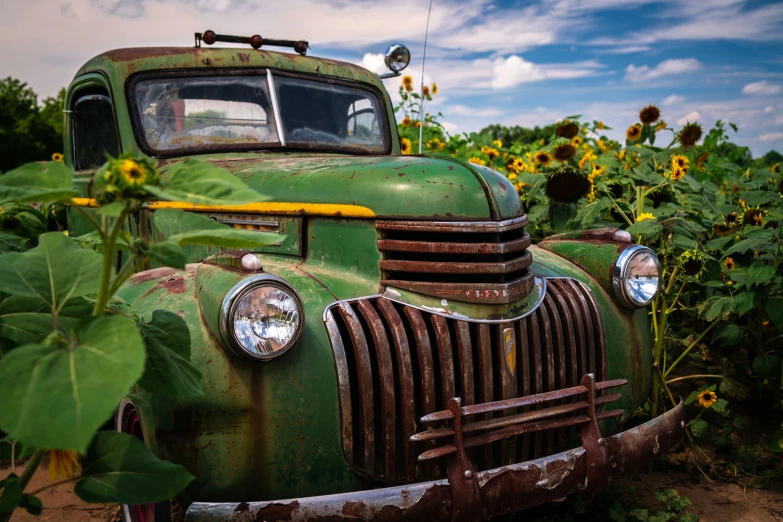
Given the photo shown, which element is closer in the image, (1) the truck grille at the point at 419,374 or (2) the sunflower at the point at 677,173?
(1) the truck grille at the point at 419,374

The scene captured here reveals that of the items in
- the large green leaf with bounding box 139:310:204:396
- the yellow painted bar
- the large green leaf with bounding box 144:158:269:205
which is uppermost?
the large green leaf with bounding box 144:158:269:205

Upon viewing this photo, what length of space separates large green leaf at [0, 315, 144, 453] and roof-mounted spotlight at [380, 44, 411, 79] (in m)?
3.39

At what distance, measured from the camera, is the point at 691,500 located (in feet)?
11.2

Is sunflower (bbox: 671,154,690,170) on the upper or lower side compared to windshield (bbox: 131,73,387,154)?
lower

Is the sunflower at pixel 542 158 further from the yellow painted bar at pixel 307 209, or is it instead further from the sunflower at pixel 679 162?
the yellow painted bar at pixel 307 209

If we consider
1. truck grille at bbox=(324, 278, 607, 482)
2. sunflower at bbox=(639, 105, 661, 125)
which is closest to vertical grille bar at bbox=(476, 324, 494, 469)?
truck grille at bbox=(324, 278, 607, 482)

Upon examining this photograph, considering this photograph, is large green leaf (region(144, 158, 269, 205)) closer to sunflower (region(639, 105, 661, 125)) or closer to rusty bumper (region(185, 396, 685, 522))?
rusty bumper (region(185, 396, 685, 522))

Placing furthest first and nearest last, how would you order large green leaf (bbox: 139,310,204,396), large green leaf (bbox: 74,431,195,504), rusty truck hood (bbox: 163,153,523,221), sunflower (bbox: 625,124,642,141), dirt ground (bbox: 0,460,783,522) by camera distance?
1. sunflower (bbox: 625,124,642,141)
2. dirt ground (bbox: 0,460,783,522)
3. rusty truck hood (bbox: 163,153,523,221)
4. large green leaf (bbox: 139,310,204,396)
5. large green leaf (bbox: 74,431,195,504)

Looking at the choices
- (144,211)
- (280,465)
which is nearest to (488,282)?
(280,465)

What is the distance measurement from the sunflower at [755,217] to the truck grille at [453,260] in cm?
255

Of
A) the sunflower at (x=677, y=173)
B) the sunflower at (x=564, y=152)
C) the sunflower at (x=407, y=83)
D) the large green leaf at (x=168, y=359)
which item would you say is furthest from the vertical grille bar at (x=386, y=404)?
the sunflower at (x=407, y=83)

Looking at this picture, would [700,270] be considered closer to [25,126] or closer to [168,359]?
[168,359]

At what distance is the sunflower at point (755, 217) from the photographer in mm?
4398

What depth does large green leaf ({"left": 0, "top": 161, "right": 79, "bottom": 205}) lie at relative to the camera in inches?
55.6
